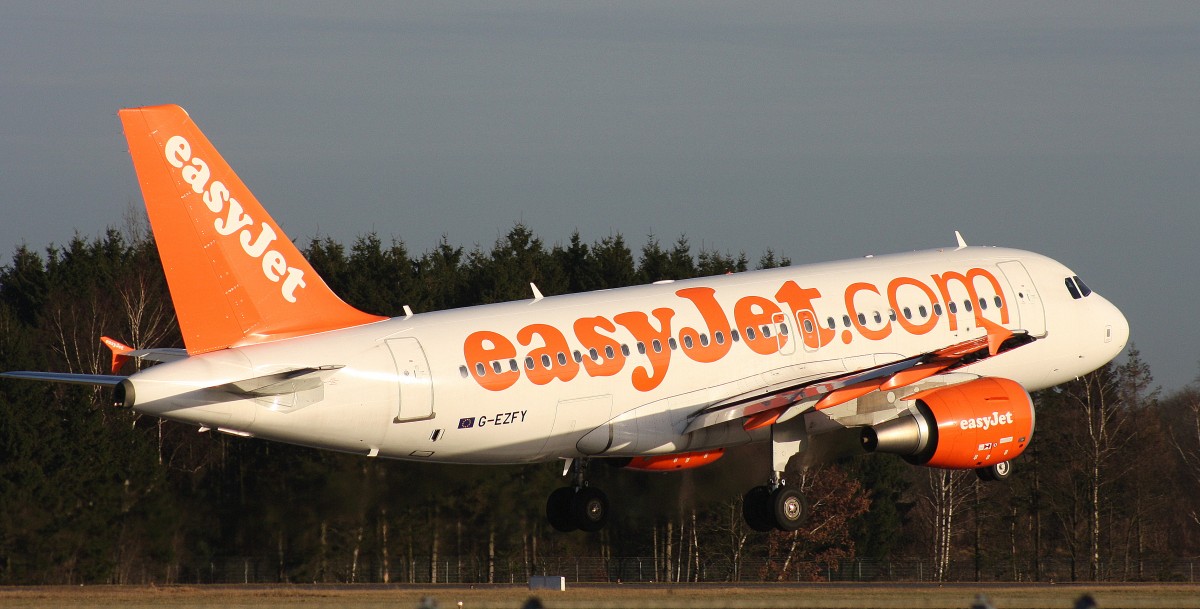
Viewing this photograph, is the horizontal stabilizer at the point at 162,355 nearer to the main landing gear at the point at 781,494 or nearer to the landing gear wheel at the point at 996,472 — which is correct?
the main landing gear at the point at 781,494

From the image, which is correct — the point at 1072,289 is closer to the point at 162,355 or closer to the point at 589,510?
the point at 589,510

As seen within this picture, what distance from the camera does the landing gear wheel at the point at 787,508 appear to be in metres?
34.3

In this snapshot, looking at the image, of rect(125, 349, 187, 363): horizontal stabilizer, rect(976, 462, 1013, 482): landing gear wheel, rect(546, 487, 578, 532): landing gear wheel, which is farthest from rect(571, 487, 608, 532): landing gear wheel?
rect(125, 349, 187, 363): horizontal stabilizer

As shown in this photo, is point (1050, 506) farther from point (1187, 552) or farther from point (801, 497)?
point (801, 497)

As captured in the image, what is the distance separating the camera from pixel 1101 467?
69.1m

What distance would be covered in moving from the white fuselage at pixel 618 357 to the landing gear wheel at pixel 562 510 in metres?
3.20

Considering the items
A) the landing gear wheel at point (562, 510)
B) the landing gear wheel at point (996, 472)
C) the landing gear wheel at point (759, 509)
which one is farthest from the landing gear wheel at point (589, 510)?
the landing gear wheel at point (996, 472)

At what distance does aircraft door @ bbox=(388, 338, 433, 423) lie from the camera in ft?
99.0

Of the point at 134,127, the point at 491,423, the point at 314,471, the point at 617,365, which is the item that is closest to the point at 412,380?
the point at 491,423

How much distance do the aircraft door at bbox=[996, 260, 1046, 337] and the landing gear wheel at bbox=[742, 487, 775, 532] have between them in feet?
24.6

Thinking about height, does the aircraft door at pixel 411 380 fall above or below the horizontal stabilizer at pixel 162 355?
below

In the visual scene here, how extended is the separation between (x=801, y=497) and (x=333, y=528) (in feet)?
47.9

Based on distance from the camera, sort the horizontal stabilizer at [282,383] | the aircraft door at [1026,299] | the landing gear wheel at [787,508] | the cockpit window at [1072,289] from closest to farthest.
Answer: the horizontal stabilizer at [282,383] → the landing gear wheel at [787,508] → the aircraft door at [1026,299] → the cockpit window at [1072,289]

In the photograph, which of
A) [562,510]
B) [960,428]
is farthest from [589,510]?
[960,428]
